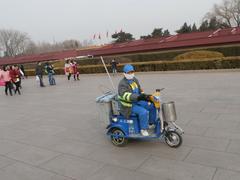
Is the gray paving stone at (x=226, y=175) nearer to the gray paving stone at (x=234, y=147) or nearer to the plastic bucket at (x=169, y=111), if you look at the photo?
the gray paving stone at (x=234, y=147)

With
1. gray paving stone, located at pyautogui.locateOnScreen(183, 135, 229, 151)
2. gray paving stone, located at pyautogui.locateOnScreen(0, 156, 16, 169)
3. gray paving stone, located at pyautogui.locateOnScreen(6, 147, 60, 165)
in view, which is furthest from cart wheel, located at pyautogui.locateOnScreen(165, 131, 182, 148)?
gray paving stone, located at pyautogui.locateOnScreen(0, 156, 16, 169)

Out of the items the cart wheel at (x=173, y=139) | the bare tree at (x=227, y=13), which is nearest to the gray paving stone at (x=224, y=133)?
the cart wheel at (x=173, y=139)

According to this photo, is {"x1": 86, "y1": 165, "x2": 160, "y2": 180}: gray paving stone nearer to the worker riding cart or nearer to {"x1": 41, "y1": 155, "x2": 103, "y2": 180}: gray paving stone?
{"x1": 41, "y1": 155, "x2": 103, "y2": 180}: gray paving stone

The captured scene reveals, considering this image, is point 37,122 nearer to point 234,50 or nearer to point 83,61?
point 234,50

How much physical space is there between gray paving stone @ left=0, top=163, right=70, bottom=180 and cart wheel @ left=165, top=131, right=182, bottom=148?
1757 millimetres

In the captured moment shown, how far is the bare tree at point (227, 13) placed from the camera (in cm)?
4741

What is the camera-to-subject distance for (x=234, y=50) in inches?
667

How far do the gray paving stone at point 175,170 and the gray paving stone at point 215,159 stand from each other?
151 mm

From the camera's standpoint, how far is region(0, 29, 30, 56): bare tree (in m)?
70.3

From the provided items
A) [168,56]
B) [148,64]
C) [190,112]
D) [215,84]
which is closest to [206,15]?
[168,56]

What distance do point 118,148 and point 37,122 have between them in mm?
3065

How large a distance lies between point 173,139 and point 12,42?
7559 cm

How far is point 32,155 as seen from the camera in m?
4.40

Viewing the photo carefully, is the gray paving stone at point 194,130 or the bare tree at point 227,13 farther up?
the bare tree at point 227,13
